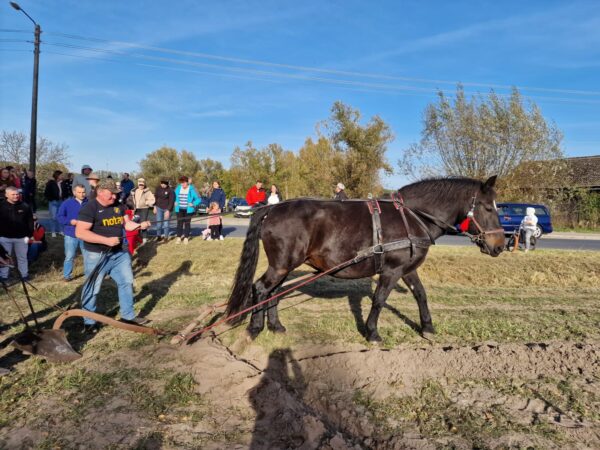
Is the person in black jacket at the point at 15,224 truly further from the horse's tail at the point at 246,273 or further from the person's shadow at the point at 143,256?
the horse's tail at the point at 246,273

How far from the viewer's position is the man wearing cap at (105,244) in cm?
557

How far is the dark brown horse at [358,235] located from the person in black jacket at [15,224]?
16.7 ft

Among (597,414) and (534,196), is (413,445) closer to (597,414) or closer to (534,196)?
(597,414)

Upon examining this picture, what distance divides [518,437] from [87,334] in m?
5.43

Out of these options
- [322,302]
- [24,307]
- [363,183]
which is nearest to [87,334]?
[24,307]

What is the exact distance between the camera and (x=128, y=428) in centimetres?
357

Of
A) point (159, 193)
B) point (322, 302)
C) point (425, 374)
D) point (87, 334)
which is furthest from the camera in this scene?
point (159, 193)

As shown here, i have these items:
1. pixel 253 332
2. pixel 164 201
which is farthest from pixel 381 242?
pixel 164 201

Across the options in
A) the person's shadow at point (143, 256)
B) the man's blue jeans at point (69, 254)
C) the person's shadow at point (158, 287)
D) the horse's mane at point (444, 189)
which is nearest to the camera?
the horse's mane at point (444, 189)

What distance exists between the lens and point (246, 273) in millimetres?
5730

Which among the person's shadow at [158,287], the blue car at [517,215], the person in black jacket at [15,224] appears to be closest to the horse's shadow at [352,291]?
the person's shadow at [158,287]

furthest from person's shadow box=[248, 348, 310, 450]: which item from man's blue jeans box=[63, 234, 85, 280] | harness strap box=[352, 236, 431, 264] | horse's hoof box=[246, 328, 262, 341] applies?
man's blue jeans box=[63, 234, 85, 280]

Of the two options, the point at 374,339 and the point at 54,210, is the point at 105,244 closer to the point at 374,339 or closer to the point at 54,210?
the point at 374,339

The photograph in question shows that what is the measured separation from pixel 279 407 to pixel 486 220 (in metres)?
3.85
